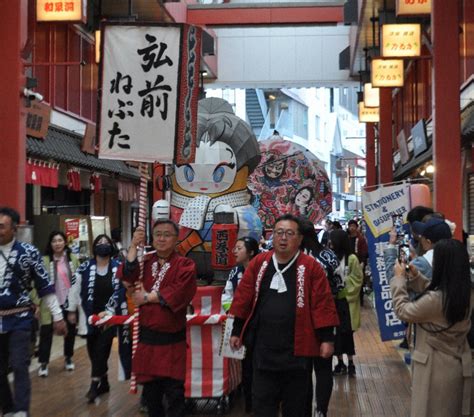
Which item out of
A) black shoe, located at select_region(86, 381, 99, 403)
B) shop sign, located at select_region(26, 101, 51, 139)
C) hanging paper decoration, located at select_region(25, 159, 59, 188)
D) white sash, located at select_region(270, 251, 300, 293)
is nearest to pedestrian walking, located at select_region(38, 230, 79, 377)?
black shoe, located at select_region(86, 381, 99, 403)

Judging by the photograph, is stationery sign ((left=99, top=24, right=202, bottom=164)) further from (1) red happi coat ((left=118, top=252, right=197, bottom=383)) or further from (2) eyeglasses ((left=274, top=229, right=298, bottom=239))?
(2) eyeglasses ((left=274, top=229, right=298, bottom=239))

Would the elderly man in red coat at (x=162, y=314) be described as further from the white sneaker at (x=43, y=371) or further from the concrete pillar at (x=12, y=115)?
the concrete pillar at (x=12, y=115)

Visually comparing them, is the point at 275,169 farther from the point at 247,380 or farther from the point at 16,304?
the point at 16,304

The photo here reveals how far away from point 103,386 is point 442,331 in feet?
15.9

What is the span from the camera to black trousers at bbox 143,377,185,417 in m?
6.11

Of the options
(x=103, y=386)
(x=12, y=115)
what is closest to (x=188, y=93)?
(x=103, y=386)

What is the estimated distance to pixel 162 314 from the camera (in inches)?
236

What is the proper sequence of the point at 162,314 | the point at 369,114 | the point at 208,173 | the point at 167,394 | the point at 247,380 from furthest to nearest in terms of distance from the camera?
the point at 369,114 → the point at 208,173 → the point at 247,380 → the point at 167,394 → the point at 162,314

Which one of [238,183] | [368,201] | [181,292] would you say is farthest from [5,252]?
[238,183]

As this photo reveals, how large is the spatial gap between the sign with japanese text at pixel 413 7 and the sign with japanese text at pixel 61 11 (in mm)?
5940

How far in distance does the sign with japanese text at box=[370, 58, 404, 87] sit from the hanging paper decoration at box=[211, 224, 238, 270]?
27.4 ft

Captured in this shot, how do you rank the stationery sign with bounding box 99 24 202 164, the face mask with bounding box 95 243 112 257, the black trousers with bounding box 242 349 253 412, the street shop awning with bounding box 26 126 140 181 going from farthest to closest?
the street shop awning with bounding box 26 126 140 181, the face mask with bounding box 95 243 112 257, the black trousers with bounding box 242 349 253 412, the stationery sign with bounding box 99 24 202 164

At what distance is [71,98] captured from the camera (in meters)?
18.6

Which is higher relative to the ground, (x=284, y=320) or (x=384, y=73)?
(x=384, y=73)
